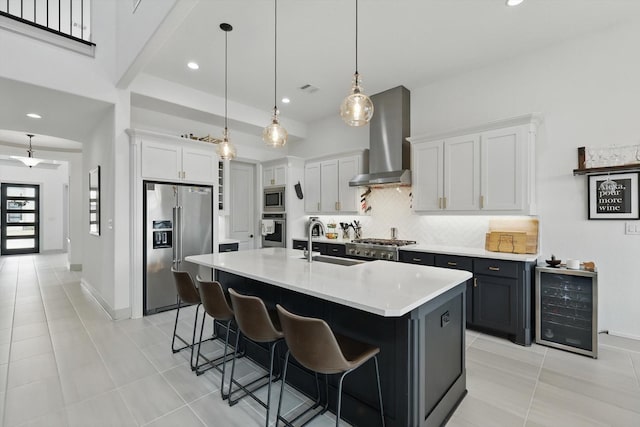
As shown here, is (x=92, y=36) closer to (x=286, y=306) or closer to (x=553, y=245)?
(x=286, y=306)

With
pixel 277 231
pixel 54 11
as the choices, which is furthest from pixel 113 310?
pixel 54 11

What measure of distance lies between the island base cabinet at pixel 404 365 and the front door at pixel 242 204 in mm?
3807

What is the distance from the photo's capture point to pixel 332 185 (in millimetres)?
5242

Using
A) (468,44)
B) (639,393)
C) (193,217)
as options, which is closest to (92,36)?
(193,217)

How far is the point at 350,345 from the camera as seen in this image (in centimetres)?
179

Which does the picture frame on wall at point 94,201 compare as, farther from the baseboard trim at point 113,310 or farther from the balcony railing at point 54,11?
the balcony railing at point 54,11

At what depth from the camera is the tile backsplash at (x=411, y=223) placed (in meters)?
3.95

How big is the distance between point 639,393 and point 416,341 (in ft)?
6.69

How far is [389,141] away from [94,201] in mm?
4691

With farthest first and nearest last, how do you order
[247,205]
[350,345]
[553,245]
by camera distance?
[247,205], [553,245], [350,345]

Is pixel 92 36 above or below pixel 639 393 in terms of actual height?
above

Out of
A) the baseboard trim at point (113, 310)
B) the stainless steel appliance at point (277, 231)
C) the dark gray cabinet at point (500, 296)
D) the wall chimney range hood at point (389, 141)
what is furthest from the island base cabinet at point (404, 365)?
the stainless steel appliance at point (277, 231)

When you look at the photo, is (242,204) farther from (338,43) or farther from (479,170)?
(479,170)

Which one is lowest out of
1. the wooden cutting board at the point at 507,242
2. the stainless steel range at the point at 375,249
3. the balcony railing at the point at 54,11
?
the stainless steel range at the point at 375,249
